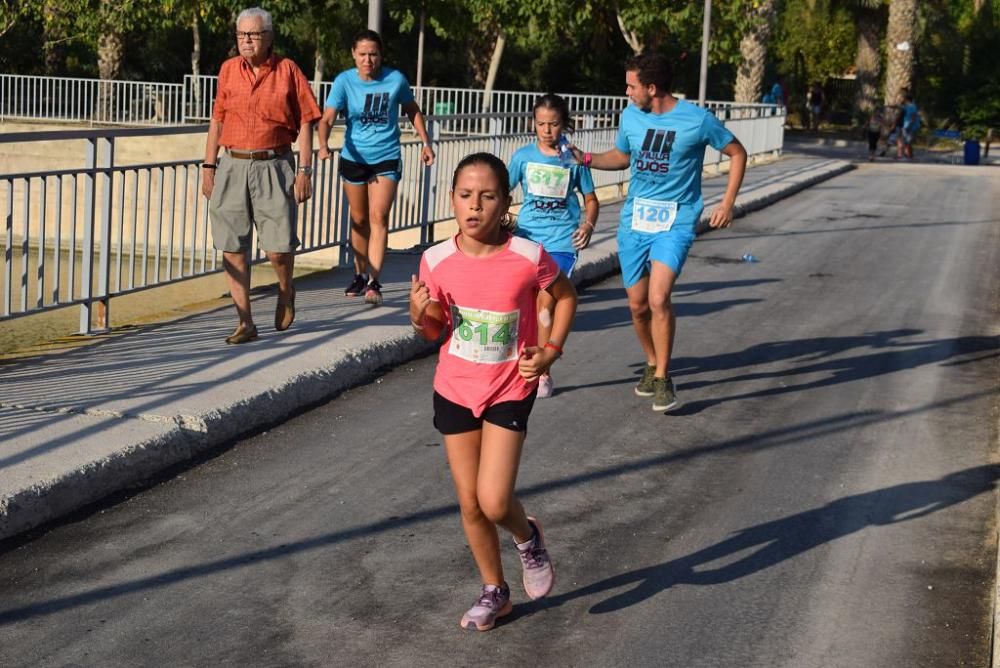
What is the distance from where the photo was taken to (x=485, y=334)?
462cm

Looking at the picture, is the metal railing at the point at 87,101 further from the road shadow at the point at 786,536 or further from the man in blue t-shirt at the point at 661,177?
the road shadow at the point at 786,536

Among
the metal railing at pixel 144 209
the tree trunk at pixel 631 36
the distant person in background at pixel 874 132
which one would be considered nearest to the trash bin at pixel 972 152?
the distant person in background at pixel 874 132

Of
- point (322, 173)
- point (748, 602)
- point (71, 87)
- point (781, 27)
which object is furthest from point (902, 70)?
point (748, 602)

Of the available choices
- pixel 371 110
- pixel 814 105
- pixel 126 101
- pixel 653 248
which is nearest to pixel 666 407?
pixel 653 248

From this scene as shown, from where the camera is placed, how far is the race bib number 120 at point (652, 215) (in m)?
A: 8.12

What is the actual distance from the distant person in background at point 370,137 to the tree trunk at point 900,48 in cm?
3398

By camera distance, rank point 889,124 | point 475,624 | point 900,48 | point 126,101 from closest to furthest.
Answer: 1. point 475,624
2. point 126,101
3. point 889,124
4. point 900,48

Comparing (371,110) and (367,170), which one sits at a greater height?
(371,110)

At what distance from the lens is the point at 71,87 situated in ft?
117

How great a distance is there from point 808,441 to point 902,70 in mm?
36871

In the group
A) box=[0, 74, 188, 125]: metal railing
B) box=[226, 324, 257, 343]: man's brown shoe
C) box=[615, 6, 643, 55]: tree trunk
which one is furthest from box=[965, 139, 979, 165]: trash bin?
box=[226, 324, 257, 343]: man's brown shoe

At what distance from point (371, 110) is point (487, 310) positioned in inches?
244

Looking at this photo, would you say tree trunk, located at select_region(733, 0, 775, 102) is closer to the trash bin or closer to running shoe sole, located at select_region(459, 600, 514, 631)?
the trash bin

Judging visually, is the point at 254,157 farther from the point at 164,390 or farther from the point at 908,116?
the point at 908,116
